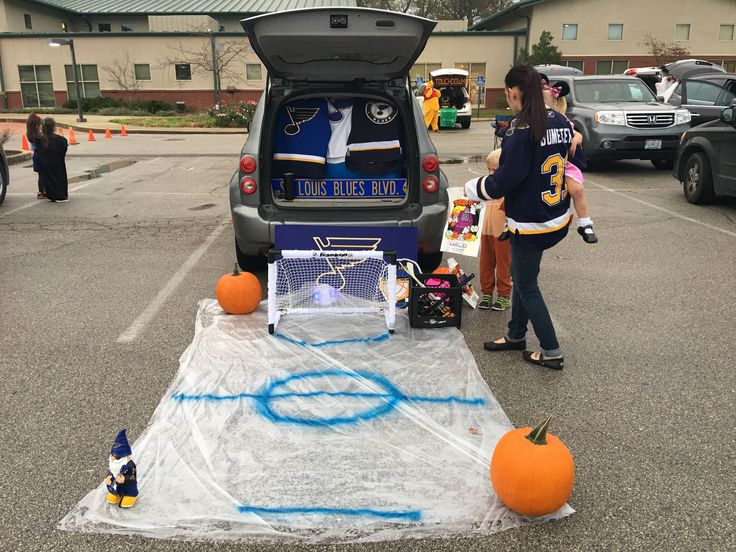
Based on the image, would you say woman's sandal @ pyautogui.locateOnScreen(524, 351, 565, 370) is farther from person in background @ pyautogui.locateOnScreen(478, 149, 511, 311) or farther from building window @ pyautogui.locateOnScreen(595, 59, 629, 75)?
building window @ pyautogui.locateOnScreen(595, 59, 629, 75)

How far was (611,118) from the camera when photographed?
1204 centimetres

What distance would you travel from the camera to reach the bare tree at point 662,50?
38.5 m

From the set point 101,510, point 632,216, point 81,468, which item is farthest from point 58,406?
point 632,216

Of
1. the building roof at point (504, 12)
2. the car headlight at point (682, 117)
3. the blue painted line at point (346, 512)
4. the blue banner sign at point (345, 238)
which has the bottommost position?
the blue painted line at point (346, 512)

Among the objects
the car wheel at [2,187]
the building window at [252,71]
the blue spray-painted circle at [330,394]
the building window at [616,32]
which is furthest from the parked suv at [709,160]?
the building window at [616,32]

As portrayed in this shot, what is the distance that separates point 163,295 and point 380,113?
2473 millimetres

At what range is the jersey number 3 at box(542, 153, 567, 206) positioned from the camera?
3.81 metres

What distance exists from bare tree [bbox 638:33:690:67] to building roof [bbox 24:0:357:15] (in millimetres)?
19434

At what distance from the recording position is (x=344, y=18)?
430 centimetres

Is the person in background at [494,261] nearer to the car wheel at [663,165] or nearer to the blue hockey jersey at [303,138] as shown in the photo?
the blue hockey jersey at [303,138]

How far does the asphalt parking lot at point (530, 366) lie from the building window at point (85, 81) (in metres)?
33.2

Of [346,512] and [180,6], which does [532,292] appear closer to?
[346,512]

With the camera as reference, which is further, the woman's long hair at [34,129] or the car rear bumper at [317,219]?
the woman's long hair at [34,129]

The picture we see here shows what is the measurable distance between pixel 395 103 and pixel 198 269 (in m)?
2.66
